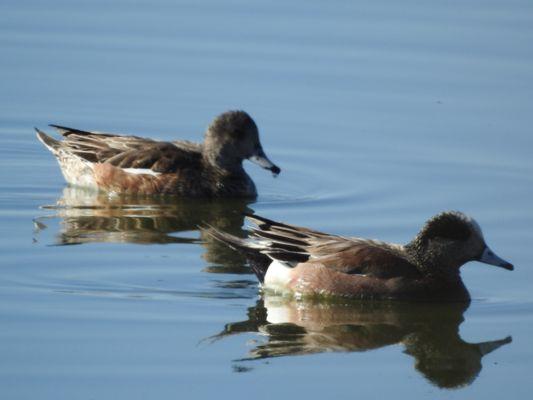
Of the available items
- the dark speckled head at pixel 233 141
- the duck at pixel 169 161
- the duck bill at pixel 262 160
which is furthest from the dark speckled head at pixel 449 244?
the dark speckled head at pixel 233 141

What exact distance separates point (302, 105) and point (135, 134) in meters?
2.10

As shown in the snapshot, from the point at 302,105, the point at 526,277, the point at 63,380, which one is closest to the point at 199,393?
the point at 63,380

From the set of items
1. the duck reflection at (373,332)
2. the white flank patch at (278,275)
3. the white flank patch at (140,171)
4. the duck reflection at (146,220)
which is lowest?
the duck reflection at (373,332)

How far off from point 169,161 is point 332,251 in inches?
167

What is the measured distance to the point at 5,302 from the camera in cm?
1049

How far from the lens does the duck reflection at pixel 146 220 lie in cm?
1262

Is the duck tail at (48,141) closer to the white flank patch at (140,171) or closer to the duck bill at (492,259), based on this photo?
the white flank patch at (140,171)

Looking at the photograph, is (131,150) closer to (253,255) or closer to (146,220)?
(146,220)

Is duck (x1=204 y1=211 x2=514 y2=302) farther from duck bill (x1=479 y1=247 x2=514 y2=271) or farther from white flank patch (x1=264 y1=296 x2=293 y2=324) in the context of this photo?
white flank patch (x1=264 y1=296 x2=293 y2=324)

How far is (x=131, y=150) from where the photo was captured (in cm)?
1525

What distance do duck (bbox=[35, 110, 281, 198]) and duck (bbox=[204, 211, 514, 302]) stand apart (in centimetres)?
354

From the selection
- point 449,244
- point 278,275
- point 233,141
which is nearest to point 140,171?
point 233,141

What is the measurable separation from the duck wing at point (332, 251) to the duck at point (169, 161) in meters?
3.34

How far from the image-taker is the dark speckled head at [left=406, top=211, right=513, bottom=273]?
11.1m
